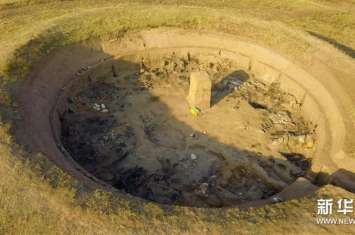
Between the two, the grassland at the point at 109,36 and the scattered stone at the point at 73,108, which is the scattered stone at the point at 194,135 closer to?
the grassland at the point at 109,36

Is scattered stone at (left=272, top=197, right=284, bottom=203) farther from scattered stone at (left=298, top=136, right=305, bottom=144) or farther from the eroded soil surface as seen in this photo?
scattered stone at (left=298, top=136, right=305, bottom=144)

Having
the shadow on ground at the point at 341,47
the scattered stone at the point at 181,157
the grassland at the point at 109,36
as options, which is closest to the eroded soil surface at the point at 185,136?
the scattered stone at the point at 181,157

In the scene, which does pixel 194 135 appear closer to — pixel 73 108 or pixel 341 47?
pixel 73 108

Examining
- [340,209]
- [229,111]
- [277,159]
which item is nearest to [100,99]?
[229,111]

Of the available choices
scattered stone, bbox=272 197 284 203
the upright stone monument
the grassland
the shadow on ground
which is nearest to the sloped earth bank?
scattered stone, bbox=272 197 284 203

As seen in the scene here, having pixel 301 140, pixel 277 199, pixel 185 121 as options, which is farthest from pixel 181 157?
pixel 301 140

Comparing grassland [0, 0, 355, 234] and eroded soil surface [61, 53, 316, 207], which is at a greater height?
grassland [0, 0, 355, 234]

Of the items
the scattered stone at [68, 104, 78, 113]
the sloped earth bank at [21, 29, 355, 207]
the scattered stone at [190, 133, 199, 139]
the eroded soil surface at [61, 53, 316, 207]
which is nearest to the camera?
the sloped earth bank at [21, 29, 355, 207]
